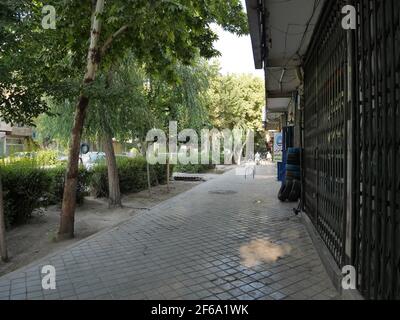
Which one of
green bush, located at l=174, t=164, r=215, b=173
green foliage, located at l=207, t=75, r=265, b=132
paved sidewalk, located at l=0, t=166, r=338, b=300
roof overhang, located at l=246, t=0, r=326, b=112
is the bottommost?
paved sidewalk, located at l=0, t=166, r=338, b=300

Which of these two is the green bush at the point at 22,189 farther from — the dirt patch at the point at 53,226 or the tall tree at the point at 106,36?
the tall tree at the point at 106,36

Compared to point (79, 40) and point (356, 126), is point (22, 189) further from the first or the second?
point (356, 126)

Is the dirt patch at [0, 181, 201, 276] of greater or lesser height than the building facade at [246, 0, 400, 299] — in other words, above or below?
below

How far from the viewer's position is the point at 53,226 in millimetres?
7855

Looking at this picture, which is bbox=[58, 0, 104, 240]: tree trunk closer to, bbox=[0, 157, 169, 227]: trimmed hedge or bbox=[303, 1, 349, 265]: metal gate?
bbox=[0, 157, 169, 227]: trimmed hedge

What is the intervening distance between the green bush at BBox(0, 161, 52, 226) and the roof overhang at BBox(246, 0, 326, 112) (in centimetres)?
566

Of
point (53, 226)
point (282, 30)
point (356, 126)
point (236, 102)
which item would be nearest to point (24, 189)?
point (53, 226)

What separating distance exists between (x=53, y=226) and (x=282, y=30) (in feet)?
20.9

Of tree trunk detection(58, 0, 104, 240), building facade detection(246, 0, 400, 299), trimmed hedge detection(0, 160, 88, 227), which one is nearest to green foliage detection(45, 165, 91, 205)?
trimmed hedge detection(0, 160, 88, 227)

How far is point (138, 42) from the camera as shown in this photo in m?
7.97

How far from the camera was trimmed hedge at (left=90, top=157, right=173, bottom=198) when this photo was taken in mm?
11206

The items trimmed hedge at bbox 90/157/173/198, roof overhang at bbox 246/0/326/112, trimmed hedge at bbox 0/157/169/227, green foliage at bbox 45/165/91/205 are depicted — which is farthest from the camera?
trimmed hedge at bbox 90/157/173/198
